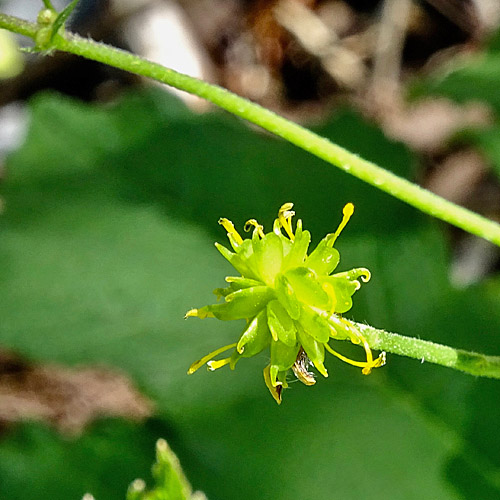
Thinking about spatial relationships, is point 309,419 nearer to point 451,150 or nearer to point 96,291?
point 96,291

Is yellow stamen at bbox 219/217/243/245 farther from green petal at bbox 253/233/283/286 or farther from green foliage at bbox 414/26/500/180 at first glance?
green foliage at bbox 414/26/500/180

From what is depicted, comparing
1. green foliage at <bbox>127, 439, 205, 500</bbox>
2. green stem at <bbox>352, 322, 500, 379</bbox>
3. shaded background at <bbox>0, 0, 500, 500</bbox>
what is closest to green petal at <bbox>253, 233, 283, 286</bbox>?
green stem at <bbox>352, 322, 500, 379</bbox>

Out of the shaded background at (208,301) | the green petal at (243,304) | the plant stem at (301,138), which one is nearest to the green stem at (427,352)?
the plant stem at (301,138)

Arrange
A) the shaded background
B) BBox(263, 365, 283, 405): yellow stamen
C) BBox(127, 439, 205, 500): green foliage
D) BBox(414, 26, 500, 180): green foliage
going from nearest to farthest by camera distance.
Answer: BBox(263, 365, 283, 405): yellow stamen
BBox(127, 439, 205, 500): green foliage
the shaded background
BBox(414, 26, 500, 180): green foliage

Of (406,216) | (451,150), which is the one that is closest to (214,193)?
(406,216)

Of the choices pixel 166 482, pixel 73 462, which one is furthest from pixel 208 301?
pixel 166 482

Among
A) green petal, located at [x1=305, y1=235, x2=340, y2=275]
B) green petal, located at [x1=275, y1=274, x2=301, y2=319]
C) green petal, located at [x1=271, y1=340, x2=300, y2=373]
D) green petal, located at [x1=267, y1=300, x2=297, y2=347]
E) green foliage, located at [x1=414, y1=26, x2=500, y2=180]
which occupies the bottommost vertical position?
green foliage, located at [x1=414, y1=26, x2=500, y2=180]

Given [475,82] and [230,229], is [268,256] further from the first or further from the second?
[475,82]
